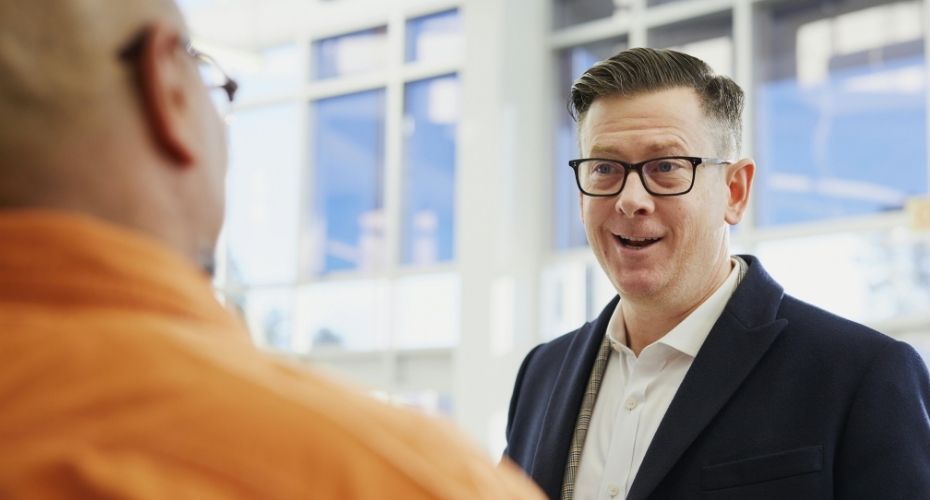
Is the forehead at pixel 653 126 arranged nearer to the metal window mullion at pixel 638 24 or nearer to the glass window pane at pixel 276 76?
the metal window mullion at pixel 638 24

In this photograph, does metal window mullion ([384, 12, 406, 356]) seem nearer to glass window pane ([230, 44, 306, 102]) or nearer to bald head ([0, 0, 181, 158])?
glass window pane ([230, 44, 306, 102])

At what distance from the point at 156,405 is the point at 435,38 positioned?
1065 centimetres

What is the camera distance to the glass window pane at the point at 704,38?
935 centimetres

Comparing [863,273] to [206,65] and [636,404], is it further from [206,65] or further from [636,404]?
[206,65]

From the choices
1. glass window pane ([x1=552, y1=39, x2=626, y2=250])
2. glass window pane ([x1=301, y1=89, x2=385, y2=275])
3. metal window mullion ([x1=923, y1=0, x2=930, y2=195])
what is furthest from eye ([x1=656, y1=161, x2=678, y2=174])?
glass window pane ([x1=301, y1=89, x2=385, y2=275])

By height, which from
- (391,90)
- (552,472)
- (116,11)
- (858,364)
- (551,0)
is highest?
(551,0)

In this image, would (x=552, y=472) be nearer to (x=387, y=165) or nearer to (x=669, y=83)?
(x=669, y=83)

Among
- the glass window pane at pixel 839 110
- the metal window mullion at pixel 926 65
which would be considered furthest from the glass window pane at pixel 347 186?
the metal window mullion at pixel 926 65

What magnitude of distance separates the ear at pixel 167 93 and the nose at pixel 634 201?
5.43 ft

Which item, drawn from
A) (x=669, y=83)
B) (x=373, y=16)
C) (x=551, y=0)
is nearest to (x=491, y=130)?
(x=551, y=0)

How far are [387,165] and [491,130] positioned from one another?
59.5 inches

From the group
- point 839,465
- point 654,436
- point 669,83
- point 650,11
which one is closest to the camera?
point 839,465

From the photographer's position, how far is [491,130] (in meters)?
10.1

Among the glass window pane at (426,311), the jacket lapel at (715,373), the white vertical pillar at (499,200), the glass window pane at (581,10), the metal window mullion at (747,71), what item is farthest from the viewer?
the glass window pane at (426,311)
